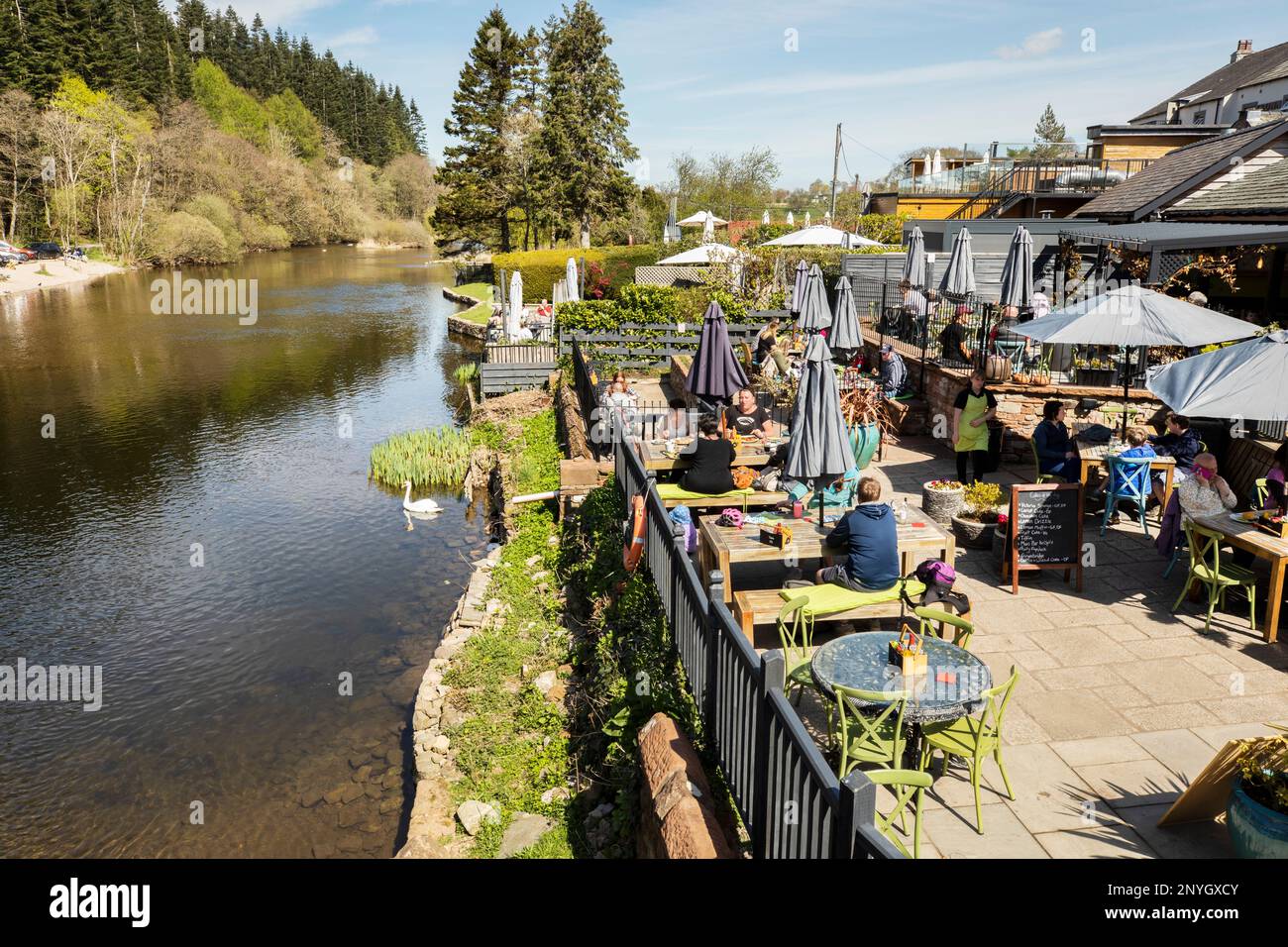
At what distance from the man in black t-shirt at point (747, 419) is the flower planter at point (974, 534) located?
9.38 ft

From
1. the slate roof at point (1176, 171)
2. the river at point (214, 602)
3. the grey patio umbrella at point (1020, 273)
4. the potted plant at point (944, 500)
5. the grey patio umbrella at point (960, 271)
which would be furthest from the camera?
the slate roof at point (1176, 171)

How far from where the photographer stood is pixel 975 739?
17.5 feet

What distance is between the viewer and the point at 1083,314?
10617 mm

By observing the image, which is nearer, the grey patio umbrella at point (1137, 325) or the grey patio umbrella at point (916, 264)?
the grey patio umbrella at point (1137, 325)

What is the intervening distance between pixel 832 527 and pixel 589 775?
3.03 meters

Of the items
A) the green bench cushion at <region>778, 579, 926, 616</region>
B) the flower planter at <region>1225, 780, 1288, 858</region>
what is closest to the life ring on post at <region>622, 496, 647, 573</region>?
the green bench cushion at <region>778, 579, 926, 616</region>

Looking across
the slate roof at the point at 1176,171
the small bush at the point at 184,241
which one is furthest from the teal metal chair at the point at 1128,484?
the small bush at the point at 184,241

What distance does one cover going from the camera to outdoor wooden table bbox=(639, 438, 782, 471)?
1068cm

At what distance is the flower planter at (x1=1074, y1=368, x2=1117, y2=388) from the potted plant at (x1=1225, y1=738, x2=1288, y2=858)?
996cm

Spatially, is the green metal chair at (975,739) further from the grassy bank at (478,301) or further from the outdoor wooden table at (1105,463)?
the grassy bank at (478,301)

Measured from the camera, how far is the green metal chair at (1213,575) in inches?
294
